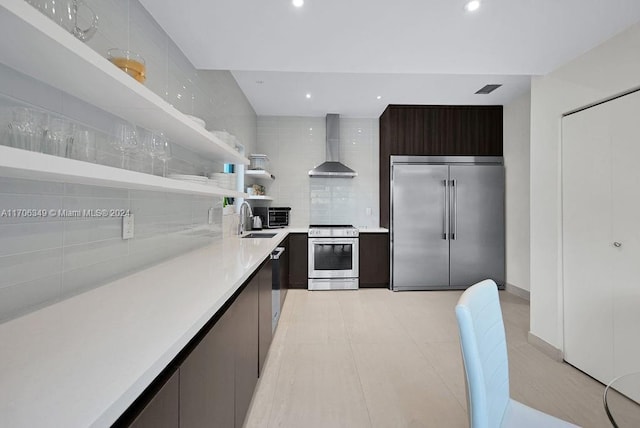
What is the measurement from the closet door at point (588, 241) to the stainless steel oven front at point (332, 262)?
2.45 meters

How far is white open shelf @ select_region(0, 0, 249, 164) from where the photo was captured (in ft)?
2.24

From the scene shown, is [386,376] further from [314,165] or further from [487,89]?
[487,89]

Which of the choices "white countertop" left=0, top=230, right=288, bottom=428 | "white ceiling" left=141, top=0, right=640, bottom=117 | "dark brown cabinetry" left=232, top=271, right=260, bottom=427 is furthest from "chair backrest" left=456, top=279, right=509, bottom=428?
"white ceiling" left=141, top=0, right=640, bottom=117

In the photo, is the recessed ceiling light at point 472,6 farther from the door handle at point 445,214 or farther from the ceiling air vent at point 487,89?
the door handle at point 445,214

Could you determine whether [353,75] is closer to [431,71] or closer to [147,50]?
[431,71]

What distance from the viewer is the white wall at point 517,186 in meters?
3.78

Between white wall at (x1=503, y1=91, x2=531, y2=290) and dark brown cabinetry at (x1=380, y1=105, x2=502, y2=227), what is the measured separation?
191 millimetres

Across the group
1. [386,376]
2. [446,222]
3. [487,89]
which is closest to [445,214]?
[446,222]

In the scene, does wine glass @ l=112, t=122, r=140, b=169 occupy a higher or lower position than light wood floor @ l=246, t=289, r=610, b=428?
higher

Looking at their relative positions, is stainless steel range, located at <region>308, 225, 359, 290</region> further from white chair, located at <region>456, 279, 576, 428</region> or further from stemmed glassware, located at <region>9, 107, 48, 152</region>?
stemmed glassware, located at <region>9, 107, 48, 152</region>

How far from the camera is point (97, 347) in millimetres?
689

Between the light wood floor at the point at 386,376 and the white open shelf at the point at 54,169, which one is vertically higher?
the white open shelf at the point at 54,169

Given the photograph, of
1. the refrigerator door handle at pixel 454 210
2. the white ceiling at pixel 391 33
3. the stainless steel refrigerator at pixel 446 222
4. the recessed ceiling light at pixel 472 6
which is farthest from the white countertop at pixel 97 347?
the refrigerator door handle at pixel 454 210

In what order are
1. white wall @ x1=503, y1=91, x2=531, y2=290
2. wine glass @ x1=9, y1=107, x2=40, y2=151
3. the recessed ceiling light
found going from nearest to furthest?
wine glass @ x1=9, y1=107, x2=40, y2=151
the recessed ceiling light
white wall @ x1=503, y1=91, x2=531, y2=290
